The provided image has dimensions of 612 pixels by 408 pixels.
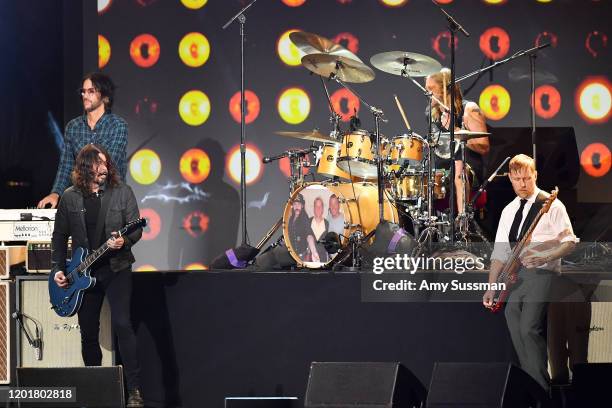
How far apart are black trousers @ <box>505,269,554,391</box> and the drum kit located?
100 cm

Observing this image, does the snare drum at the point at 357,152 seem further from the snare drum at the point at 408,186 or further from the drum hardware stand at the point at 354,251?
the drum hardware stand at the point at 354,251

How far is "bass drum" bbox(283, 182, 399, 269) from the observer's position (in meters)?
7.18

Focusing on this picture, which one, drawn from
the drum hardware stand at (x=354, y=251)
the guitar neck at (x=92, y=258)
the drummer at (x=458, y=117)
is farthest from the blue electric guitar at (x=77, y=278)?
the drummer at (x=458, y=117)

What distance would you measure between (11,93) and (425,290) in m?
3.99

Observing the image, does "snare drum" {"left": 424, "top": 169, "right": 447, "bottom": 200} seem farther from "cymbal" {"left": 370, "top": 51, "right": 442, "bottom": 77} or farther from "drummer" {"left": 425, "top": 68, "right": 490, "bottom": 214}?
"cymbal" {"left": 370, "top": 51, "right": 442, "bottom": 77}

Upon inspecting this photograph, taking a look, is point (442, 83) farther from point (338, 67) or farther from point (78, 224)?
point (78, 224)

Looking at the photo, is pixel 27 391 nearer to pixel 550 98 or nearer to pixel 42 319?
pixel 42 319

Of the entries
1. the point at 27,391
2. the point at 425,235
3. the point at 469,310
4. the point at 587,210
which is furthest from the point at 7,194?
the point at 587,210

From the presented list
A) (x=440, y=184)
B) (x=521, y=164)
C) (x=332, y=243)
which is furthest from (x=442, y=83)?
(x=521, y=164)

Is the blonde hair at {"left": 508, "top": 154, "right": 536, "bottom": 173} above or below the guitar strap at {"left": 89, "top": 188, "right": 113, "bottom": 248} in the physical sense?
above

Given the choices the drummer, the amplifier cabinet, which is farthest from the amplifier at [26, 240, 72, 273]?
the drummer

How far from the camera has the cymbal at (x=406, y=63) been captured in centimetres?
778

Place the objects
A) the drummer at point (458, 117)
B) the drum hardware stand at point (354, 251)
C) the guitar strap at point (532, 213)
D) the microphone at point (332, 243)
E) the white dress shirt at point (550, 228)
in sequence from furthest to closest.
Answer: the drummer at point (458, 117)
the microphone at point (332, 243)
the drum hardware stand at point (354, 251)
the guitar strap at point (532, 213)
the white dress shirt at point (550, 228)

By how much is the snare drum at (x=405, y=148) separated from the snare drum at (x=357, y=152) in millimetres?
232
